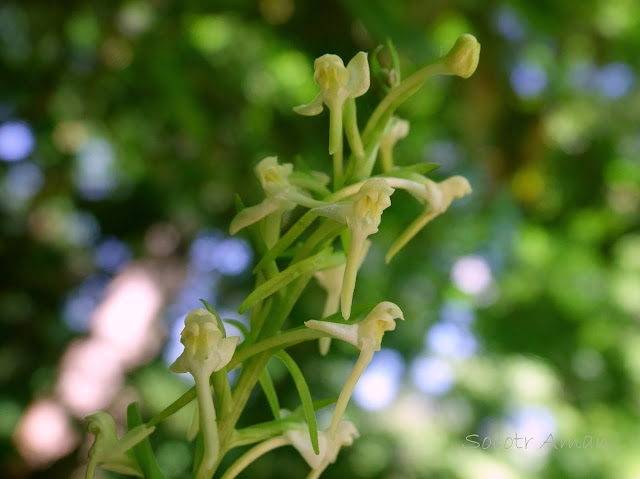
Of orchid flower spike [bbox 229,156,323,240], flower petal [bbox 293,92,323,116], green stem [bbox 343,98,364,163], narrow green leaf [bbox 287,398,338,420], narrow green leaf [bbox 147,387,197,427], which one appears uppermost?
flower petal [bbox 293,92,323,116]

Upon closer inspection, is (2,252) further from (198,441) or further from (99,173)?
(198,441)

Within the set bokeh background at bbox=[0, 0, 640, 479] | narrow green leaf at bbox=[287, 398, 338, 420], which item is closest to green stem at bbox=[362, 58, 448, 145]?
narrow green leaf at bbox=[287, 398, 338, 420]

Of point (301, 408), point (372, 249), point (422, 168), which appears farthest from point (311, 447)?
point (372, 249)

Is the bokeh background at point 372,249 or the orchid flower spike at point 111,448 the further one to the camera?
the bokeh background at point 372,249

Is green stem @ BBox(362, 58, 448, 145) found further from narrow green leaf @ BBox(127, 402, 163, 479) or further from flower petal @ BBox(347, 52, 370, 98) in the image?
narrow green leaf @ BBox(127, 402, 163, 479)

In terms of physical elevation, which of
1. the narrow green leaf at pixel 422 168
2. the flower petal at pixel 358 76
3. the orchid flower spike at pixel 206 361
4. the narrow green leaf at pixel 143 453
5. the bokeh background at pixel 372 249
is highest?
the flower petal at pixel 358 76

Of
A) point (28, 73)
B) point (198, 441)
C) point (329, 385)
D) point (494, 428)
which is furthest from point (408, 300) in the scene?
point (198, 441)

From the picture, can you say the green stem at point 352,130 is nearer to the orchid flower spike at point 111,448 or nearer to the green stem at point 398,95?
the green stem at point 398,95

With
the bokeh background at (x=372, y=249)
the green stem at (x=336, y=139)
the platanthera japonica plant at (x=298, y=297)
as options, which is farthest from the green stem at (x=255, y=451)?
the bokeh background at (x=372, y=249)
